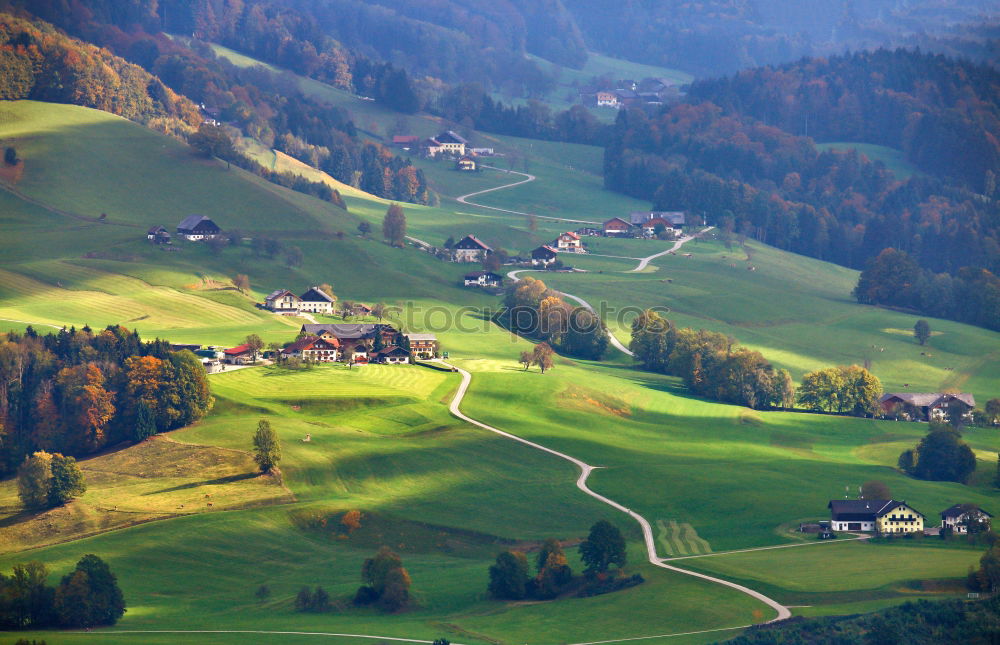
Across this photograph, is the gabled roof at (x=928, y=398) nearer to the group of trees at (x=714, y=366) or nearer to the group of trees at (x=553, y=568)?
the group of trees at (x=714, y=366)

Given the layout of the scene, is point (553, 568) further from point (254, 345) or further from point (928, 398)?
point (928, 398)

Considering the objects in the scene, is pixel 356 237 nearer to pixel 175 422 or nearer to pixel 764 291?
pixel 764 291

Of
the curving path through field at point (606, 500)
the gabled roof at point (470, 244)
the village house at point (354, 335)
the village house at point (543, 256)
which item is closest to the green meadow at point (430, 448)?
the curving path through field at point (606, 500)

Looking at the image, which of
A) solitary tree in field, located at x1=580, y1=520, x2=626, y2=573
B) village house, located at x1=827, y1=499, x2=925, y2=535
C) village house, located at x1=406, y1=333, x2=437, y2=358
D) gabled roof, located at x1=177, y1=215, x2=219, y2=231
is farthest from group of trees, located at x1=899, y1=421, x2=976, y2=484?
gabled roof, located at x1=177, y1=215, x2=219, y2=231

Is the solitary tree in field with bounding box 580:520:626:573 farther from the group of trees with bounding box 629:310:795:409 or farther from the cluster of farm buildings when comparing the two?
the group of trees with bounding box 629:310:795:409

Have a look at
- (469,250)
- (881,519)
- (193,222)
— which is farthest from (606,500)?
(469,250)
